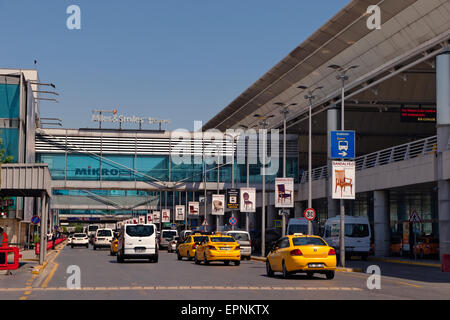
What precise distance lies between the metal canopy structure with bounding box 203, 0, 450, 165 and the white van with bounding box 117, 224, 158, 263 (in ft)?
61.1

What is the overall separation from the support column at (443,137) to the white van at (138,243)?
49.8ft

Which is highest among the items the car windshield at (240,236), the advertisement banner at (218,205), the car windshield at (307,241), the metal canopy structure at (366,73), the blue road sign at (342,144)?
the metal canopy structure at (366,73)

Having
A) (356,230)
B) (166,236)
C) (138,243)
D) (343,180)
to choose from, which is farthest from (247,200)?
(343,180)

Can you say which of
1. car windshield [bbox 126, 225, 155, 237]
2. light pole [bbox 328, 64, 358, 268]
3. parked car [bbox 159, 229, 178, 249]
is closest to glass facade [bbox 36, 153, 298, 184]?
parked car [bbox 159, 229, 178, 249]

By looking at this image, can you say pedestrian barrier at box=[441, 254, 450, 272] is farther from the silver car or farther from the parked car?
the parked car

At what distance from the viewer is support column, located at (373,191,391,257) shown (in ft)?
159

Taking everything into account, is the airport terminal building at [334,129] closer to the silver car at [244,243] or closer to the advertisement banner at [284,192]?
the advertisement banner at [284,192]

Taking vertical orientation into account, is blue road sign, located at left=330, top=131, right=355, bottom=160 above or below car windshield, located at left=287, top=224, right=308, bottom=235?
above

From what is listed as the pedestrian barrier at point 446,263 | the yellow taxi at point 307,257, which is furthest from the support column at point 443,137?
the yellow taxi at point 307,257

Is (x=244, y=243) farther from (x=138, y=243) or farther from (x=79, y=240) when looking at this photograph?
(x=79, y=240)

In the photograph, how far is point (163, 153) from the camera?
80438mm

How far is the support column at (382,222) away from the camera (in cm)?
4850
